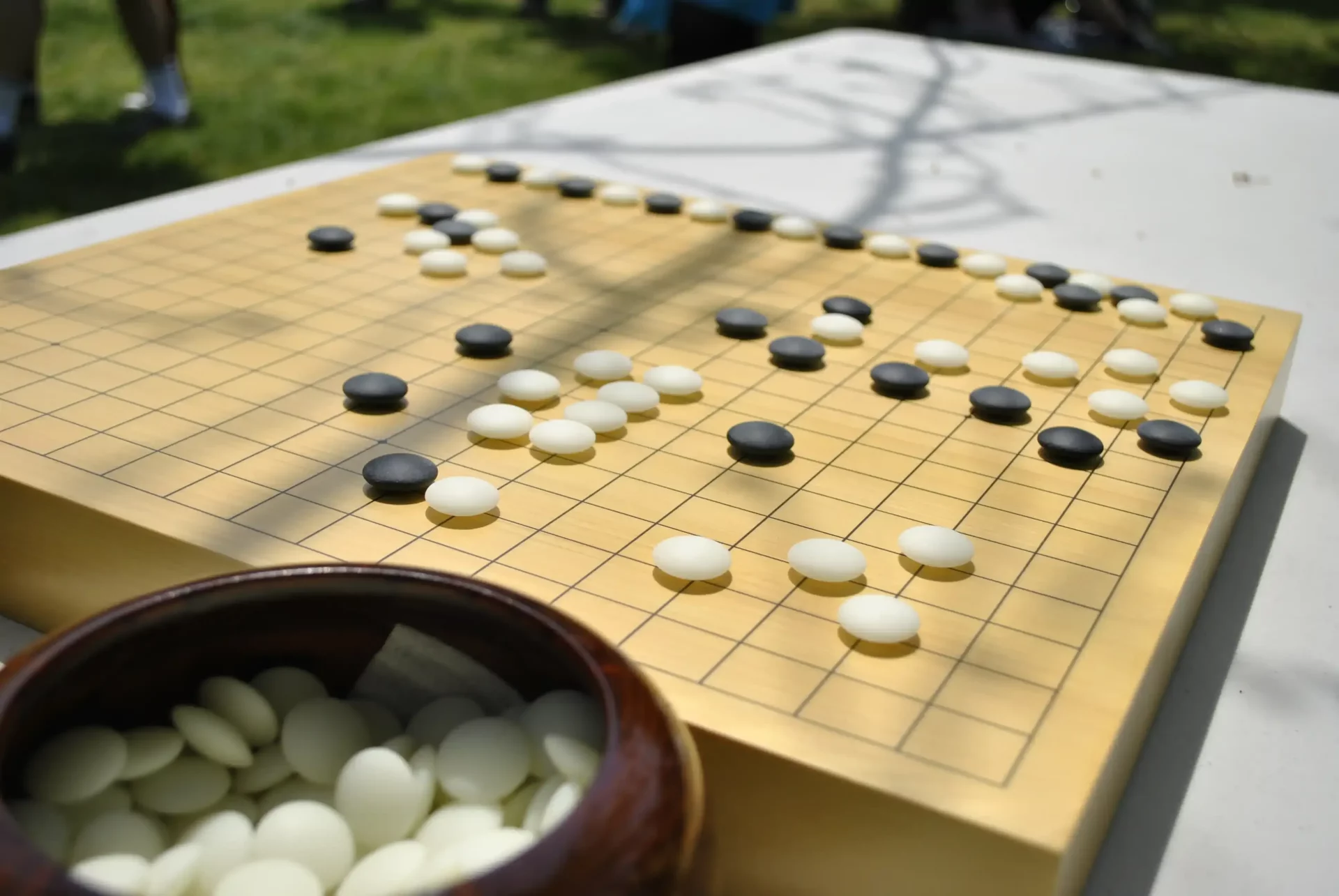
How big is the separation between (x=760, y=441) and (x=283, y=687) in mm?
A: 459

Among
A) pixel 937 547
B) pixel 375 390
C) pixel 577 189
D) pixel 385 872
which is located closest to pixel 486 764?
pixel 385 872

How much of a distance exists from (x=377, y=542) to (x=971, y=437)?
484 mm

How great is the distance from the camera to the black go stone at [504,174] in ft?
5.59

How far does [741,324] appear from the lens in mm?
1207

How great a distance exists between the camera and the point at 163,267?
4.33ft

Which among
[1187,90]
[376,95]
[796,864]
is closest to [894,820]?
[796,864]

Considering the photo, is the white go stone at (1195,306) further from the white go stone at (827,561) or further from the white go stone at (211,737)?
the white go stone at (211,737)

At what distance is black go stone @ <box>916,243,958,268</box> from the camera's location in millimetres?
1458

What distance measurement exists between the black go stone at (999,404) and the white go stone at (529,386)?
0.35 m

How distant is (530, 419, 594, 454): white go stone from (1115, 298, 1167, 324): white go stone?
0.65 meters

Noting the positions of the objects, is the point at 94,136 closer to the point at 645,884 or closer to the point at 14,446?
the point at 14,446

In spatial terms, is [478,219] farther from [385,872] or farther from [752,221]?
[385,872]

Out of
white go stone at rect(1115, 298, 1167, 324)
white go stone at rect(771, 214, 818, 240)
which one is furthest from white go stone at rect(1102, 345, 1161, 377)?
white go stone at rect(771, 214, 818, 240)

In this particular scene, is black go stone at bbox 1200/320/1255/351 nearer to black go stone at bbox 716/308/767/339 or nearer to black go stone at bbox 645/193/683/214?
black go stone at bbox 716/308/767/339
